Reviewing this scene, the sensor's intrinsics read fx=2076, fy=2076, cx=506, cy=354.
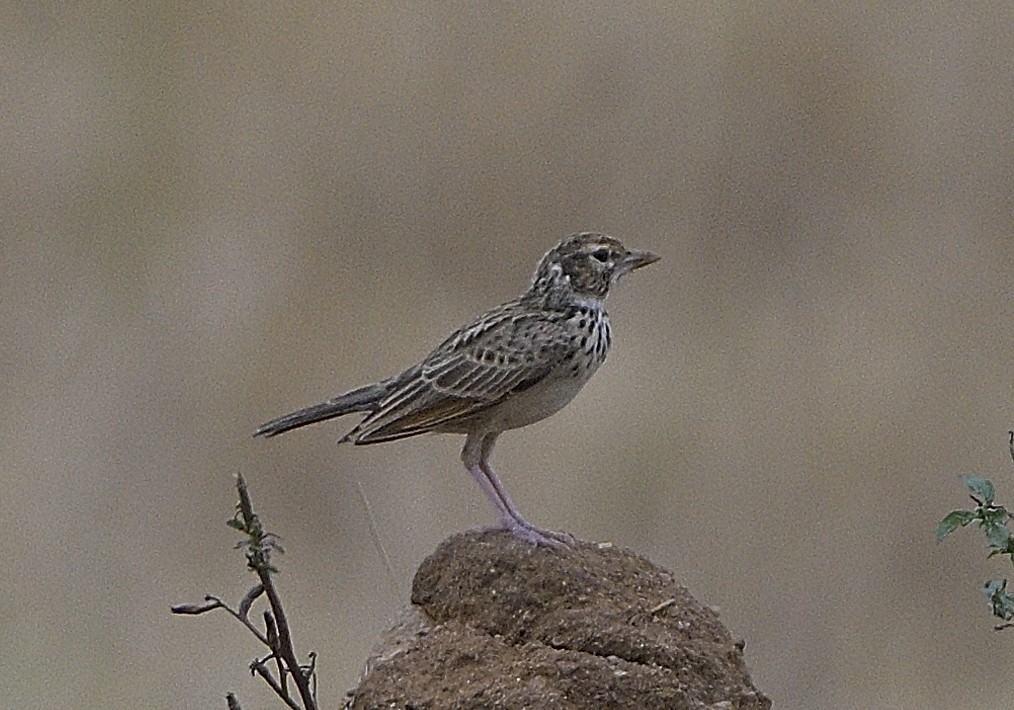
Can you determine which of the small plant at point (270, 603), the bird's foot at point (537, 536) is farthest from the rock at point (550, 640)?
the small plant at point (270, 603)

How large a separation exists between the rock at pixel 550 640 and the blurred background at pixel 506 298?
4690mm

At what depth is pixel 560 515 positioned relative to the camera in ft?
32.4

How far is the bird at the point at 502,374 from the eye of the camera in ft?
16.5

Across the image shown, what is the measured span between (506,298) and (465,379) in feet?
18.1

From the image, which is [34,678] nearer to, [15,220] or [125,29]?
[15,220]

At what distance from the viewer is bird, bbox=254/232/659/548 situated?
16.5 ft

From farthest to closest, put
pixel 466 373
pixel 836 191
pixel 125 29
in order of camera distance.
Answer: pixel 125 29
pixel 836 191
pixel 466 373

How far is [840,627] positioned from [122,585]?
11.3 feet

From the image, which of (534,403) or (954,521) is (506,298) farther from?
(954,521)

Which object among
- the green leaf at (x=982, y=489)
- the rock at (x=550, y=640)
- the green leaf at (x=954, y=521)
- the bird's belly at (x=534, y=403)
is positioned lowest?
the green leaf at (x=954, y=521)

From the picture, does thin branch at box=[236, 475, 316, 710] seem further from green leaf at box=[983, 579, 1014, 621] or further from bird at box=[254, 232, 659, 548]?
green leaf at box=[983, 579, 1014, 621]

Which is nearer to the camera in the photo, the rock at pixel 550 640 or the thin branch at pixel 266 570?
the thin branch at pixel 266 570

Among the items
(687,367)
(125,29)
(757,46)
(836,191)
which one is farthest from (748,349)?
(125,29)

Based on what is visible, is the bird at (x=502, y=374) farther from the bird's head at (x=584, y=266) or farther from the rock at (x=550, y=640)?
the rock at (x=550, y=640)
